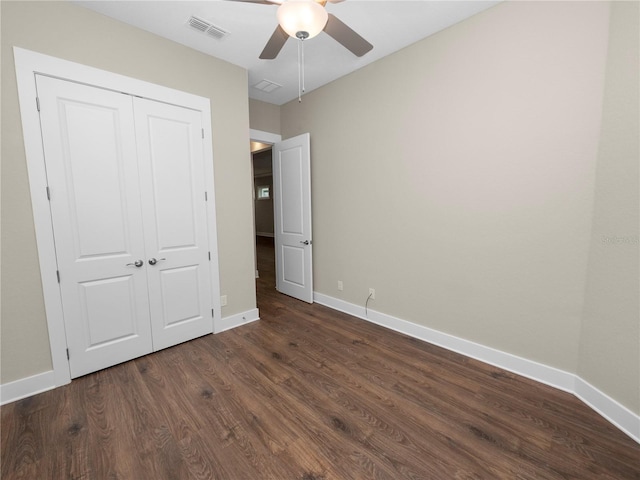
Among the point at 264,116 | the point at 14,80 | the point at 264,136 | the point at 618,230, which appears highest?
the point at 264,116

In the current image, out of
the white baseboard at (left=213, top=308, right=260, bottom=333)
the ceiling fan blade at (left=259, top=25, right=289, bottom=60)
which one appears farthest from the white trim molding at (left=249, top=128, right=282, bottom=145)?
the white baseboard at (left=213, top=308, right=260, bottom=333)

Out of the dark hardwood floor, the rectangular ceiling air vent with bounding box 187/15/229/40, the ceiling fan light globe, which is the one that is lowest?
the dark hardwood floor

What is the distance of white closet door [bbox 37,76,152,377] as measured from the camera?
2037 mm

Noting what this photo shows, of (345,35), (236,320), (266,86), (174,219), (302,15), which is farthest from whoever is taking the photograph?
(266,86)

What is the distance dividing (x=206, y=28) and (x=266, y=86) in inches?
47.6

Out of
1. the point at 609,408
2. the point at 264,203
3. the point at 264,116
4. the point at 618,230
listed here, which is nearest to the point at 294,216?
the point at 264,116

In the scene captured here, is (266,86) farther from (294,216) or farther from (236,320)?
(236,320)

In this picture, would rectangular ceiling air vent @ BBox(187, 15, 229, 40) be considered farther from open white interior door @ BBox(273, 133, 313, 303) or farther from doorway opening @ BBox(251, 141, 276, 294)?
doorway opening @ BBox(251, 141, 276, 294)

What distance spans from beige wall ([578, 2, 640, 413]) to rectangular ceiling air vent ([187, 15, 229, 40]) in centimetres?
281

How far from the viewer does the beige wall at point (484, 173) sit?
73.9 inches

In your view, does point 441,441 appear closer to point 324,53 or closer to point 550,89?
→ point 550,89

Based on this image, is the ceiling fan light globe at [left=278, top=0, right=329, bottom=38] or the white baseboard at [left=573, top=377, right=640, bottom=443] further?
the white baseboard at [left=573, top=377, right=640, bottom=443]

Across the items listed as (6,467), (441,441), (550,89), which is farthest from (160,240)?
(550,89)

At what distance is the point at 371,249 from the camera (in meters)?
3.20
